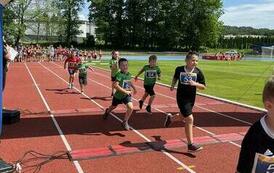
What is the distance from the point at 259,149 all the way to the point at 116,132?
6.75 m

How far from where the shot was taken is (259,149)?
3.10 m

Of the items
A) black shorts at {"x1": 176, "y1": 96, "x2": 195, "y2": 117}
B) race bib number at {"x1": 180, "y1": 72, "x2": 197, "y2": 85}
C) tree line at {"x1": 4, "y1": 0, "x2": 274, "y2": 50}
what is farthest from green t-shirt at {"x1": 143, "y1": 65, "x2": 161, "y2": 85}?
tree line at {"x1": 4, "y1": 0, "x2": 274, "y2": 50}

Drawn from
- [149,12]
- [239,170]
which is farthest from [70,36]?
[239,170]

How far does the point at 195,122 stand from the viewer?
10859 mm

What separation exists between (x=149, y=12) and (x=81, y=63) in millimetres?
70933

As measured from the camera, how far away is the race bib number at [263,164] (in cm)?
312

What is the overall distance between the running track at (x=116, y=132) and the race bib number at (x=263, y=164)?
3732 millimetres

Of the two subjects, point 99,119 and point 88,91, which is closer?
point 99,119

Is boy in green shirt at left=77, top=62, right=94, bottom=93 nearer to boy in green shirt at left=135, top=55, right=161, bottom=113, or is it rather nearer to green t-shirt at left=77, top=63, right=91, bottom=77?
green t-shirt at left=77, top=63, right=91, bottom=77

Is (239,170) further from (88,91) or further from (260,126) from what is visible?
(88,91)

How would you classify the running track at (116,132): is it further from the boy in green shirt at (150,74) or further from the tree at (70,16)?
the tree at (70,16)

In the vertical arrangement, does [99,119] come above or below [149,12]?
below

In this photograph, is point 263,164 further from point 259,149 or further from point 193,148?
point 193,148

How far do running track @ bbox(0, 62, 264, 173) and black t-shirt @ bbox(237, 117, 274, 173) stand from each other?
374 centimetres
